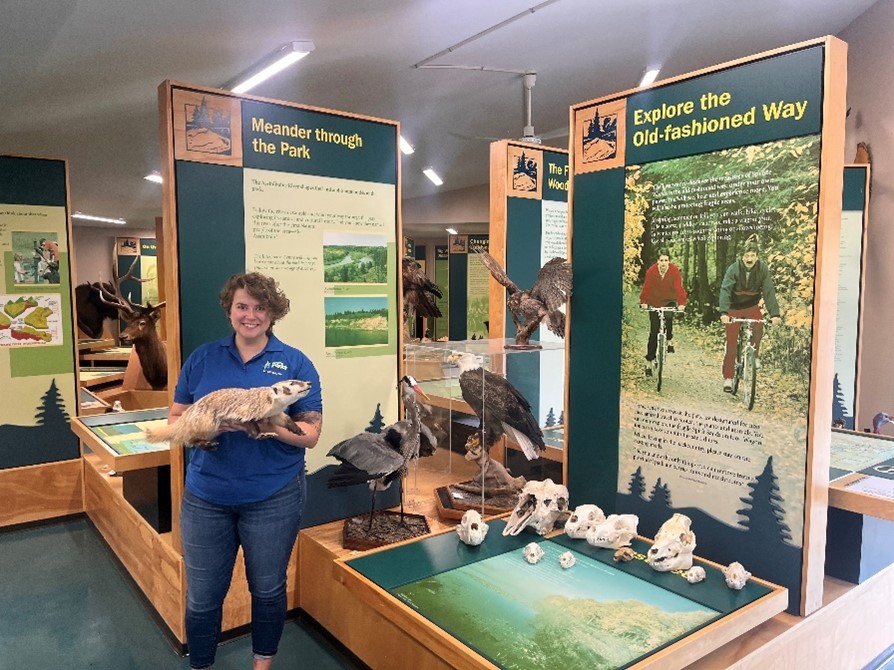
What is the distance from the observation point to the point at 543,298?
8.39 feet

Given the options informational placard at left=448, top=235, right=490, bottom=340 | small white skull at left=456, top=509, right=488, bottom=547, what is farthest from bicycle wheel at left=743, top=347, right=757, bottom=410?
informational placard at left=448, top=235, right=490, bottom=340

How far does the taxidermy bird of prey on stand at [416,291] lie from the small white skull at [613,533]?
1.92 m

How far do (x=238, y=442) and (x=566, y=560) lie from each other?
1.00m

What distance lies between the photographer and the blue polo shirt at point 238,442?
183 centimetres

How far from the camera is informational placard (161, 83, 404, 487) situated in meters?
2.35

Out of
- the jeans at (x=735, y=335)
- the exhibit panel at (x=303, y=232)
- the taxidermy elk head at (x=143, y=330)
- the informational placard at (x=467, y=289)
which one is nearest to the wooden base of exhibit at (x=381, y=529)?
the exhibit panel at (x=303, y=232)

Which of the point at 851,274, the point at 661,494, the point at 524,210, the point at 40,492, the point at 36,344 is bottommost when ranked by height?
the point at 40,492

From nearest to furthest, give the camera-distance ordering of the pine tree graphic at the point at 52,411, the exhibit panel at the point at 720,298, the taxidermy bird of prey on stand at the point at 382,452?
the exhibit panel at the point at 720,298 → the taxidermy bird of prey on stand at the point at 382,452 → the pine tree graphic at the point at 52,411

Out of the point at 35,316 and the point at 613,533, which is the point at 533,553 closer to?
the point at 613,533

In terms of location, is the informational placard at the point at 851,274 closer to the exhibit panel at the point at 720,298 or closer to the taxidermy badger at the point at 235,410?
the exhibit panel at the point at 720,298

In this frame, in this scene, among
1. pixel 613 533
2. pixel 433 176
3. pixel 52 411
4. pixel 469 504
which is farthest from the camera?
pixel 433 176

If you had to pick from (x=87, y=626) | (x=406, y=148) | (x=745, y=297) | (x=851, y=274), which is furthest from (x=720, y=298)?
(x=406, y=148)

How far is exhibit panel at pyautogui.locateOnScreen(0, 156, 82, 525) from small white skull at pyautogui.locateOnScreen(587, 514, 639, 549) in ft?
11.4

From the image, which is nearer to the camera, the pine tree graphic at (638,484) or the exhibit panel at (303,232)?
the pine tree graphic at (638,484)
